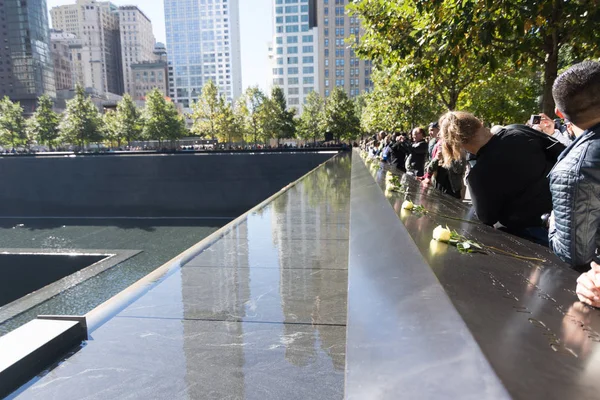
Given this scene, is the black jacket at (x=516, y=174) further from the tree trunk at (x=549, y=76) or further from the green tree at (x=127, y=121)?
the green tree at (x=127, y=121)

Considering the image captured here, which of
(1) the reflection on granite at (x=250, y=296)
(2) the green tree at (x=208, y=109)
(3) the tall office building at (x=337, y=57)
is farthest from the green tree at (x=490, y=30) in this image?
(3) the tall office building at (x=337, y=57)

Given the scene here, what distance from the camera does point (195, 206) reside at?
23.8 meters

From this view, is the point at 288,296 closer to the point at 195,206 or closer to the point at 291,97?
the point at 195,206

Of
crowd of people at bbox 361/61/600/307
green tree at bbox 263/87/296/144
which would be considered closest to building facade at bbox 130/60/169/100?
green tree at bbox 263/87/296/144

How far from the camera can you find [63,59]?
379 feet

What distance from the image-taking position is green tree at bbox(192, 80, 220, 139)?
46562 millimetres

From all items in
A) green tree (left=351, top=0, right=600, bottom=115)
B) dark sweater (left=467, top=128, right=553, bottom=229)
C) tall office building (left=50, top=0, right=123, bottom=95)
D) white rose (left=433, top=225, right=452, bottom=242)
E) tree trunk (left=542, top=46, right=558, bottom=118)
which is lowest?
white rose (left=433, top=225, right=452, bottom=242)

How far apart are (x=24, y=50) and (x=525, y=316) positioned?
367ft

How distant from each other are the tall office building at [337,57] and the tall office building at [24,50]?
198 ft

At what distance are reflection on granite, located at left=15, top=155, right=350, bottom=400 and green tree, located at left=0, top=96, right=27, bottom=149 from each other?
179ft

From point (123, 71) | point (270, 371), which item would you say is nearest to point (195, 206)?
point (270, 371)

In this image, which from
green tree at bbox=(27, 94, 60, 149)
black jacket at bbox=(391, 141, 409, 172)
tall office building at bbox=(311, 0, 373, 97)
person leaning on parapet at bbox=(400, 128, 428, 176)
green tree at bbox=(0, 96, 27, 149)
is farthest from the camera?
tall office building at bbox=(311, 0, 373, 97)

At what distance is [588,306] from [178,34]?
16589 cm

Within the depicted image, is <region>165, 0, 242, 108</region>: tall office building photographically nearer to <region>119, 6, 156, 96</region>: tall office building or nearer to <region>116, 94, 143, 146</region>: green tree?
<region>119, 6, 156, 96</region>: tall office building
